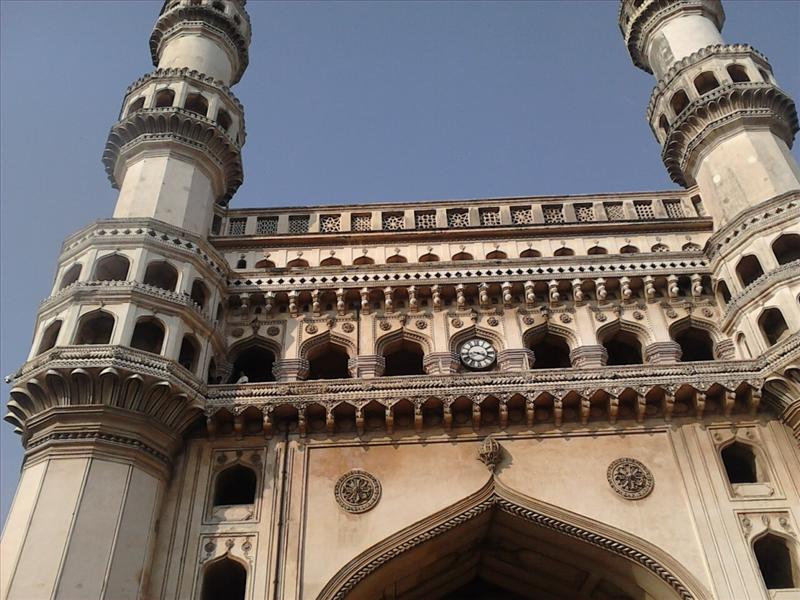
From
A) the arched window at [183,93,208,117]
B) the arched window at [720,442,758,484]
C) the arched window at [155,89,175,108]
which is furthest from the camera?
the arched window at [183,93,208,117]

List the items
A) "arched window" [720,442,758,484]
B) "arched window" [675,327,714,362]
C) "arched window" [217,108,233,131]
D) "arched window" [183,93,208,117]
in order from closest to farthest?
"arched window" [720,442,758,484] < "arched window" [675,327,714,362] < "arched window" [183,93,208,117] < "arched window" [217,108,233,131]

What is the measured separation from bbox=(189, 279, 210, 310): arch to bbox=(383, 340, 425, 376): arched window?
3505 millimetres

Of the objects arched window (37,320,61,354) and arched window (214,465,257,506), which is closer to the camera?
arched window (214,465,257,506)

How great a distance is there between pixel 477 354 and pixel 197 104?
912cm

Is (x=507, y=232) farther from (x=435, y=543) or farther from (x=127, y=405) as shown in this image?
(x=127, y=405)

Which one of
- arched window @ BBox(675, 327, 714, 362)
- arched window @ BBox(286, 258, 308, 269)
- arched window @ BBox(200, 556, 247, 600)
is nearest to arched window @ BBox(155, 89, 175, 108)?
arched window @ BBox(286, 258, 308, 269)

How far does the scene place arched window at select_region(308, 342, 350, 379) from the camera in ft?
51.2

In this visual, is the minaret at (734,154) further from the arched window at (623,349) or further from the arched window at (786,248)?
the arched window at (623,349)

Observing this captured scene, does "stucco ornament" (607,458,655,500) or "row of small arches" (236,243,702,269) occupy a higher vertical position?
"row of small arches" (236,243,702,269)

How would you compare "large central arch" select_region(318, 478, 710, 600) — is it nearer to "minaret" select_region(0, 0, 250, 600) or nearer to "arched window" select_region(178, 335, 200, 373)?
"minaret" select_region(0, 0, 250, 600)

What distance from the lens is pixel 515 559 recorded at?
14.3m

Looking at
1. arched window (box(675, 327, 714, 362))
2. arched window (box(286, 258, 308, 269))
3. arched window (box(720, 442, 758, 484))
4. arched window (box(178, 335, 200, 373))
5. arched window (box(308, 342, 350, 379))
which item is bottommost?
arched window (box(720, 442, 758, 484))

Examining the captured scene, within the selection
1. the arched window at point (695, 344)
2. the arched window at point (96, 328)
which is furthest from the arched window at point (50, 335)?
the arched window at point (695, 344)

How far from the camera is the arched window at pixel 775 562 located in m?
12.7
